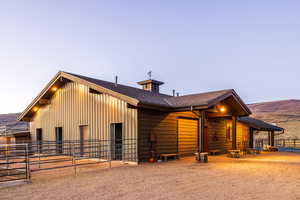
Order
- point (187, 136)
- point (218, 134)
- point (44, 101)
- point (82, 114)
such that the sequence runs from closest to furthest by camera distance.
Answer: point (82, 114) → point (187, 136) → point (44, 101) → point (218, 134)

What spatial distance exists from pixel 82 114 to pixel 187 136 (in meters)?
6.21

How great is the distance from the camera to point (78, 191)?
5.98 m

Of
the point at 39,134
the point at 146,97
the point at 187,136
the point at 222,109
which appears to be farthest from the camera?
the point at 39,134

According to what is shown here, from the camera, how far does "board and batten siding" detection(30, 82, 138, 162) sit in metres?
11.5

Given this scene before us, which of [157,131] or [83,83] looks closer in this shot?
[157,131]

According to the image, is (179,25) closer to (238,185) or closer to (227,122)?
(227,122)

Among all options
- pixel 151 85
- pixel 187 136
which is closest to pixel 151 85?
pixel 151 85

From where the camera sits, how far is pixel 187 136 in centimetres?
1426

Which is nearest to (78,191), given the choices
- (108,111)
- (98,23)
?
(108,111)

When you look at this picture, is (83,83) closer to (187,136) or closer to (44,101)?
(44,101)

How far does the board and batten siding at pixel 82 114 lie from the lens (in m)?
11.5

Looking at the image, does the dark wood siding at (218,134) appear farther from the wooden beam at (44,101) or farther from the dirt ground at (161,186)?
the wooden beam at (44,101)

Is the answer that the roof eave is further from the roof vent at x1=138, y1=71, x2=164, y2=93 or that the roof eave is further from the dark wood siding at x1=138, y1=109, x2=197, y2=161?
the roof vent at x1=138, y1=71, x2=164, y2=93

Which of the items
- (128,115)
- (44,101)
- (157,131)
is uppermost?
(44,101)
